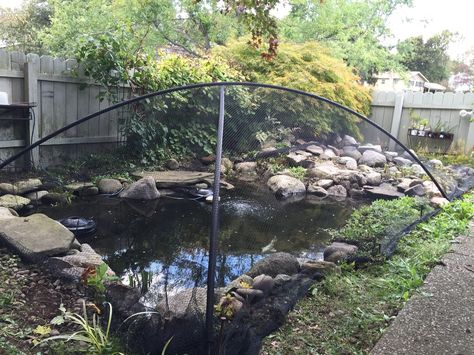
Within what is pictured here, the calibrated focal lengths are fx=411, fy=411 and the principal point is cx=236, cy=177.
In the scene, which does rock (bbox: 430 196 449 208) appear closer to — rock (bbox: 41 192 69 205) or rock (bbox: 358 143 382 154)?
rock (bbox: 358 143 382 154)

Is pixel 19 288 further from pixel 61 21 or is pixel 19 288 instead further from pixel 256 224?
pixel 61 21

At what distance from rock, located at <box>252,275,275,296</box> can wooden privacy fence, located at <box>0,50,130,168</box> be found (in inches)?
146

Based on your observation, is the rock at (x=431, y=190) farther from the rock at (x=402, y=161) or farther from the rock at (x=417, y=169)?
the rock at (x=402, y=161)

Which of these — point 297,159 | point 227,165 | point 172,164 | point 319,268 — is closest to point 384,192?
point 297,159

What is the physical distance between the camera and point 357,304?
2.42 m

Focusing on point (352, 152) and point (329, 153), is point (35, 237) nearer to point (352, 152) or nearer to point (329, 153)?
point (329, 153)

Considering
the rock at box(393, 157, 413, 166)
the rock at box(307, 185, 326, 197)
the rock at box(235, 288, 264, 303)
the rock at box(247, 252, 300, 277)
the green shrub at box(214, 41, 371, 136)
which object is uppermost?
the green shrub at box(214, 41, 371, 136)

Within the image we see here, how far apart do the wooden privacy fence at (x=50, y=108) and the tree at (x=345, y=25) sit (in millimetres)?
8205

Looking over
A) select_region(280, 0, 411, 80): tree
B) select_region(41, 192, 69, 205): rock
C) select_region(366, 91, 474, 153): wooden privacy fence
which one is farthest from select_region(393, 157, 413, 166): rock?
select_region(280, 0, 411, 80): tree

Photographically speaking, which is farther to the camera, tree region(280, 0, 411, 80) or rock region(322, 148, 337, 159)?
tree region(280, 0, 411, 80)

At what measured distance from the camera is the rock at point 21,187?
14.4ft

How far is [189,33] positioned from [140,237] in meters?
10.9

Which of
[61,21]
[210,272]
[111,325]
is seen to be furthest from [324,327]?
[61,21]

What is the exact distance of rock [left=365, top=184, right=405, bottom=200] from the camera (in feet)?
18.6
